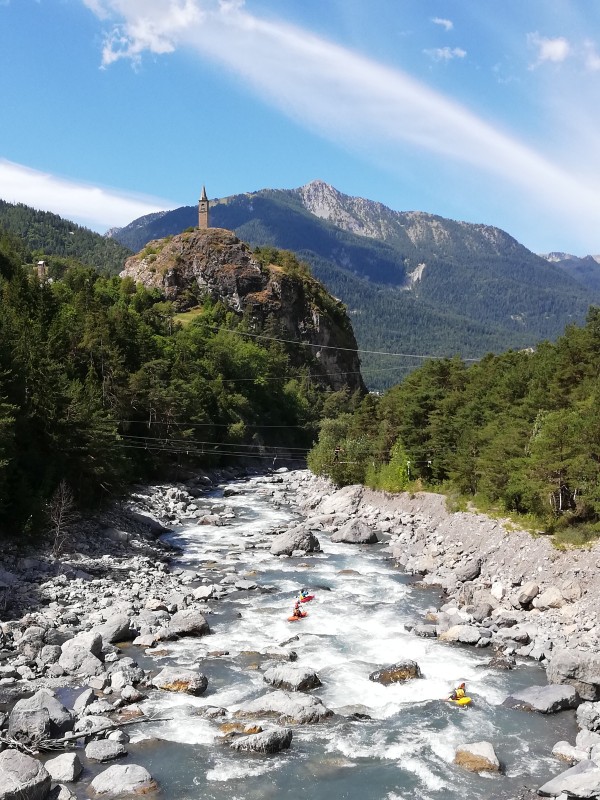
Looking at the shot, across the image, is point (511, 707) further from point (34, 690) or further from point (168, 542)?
point (168, 542)

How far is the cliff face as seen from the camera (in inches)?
4387

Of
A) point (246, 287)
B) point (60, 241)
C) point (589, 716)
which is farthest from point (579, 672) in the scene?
point (60, 241)

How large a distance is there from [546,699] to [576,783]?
432 cm

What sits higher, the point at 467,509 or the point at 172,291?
the point at 172,291

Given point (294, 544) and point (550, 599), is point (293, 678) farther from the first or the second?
point (294, 544)

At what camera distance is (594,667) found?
58.3 ft

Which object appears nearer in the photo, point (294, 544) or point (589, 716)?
point (589, 716)

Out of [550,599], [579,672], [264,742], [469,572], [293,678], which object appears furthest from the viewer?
[469,572]

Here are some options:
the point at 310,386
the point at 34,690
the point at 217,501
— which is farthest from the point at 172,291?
the point at 34,690

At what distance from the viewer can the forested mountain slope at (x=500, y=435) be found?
27266 millimetres

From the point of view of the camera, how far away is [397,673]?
19.2 m

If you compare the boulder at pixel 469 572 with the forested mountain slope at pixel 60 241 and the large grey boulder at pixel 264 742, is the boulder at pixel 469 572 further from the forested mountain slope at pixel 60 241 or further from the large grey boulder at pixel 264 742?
the forested mountain slope at pixel 60 241

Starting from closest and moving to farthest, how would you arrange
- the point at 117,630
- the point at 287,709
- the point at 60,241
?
the point at 287,709 → the point at 117,630 → the point at 60,241

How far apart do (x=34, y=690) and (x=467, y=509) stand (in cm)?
2552
